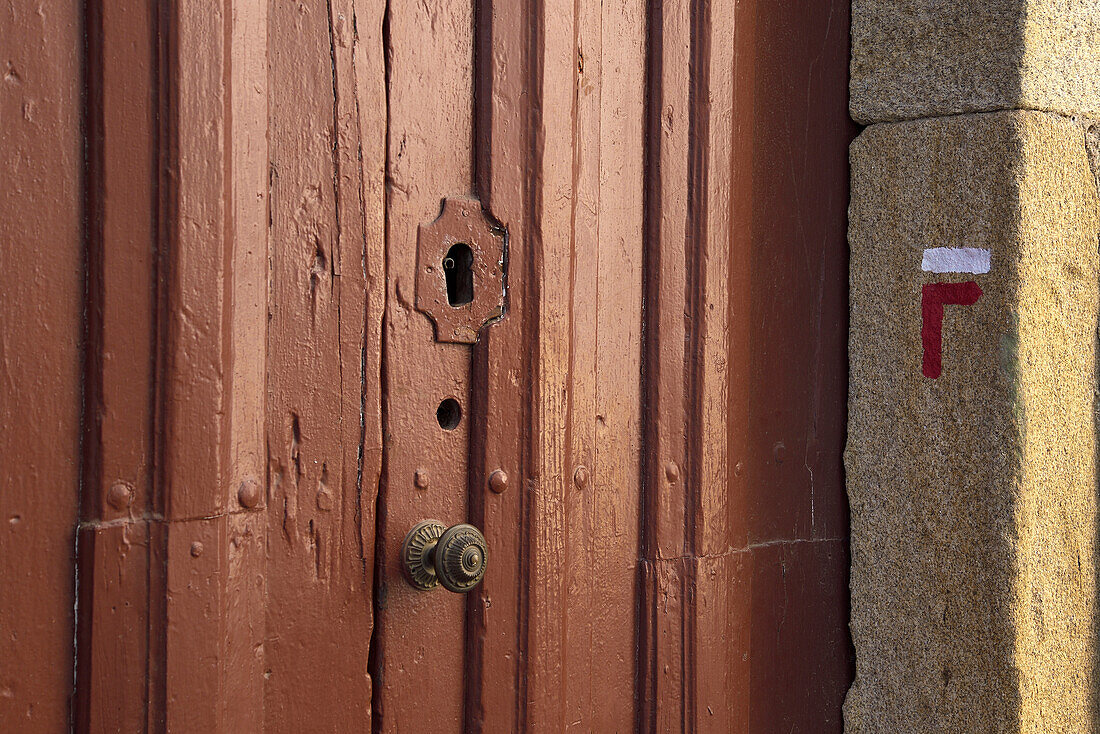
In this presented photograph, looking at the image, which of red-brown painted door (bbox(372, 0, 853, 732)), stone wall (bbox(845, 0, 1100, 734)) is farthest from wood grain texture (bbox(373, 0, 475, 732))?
stone wall (bbox(845, 0, 1100, 734))

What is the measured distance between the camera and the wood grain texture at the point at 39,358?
2.91 ft

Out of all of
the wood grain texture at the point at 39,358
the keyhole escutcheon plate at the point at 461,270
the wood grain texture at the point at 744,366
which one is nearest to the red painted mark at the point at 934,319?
the wood grain texture at the point at 744,366

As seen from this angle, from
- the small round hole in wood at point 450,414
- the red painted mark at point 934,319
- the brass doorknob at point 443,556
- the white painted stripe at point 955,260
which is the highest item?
the white painted stripe at point 955,260

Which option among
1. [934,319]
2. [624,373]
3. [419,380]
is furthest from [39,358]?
[934,319]

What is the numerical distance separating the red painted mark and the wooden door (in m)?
0.16

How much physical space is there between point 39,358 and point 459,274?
507 millimetres

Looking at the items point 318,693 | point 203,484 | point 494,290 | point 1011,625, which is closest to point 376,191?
point 494,290

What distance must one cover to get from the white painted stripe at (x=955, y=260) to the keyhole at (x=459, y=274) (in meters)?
0.77

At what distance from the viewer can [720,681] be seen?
1.45 m

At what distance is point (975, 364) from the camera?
4.76 feet

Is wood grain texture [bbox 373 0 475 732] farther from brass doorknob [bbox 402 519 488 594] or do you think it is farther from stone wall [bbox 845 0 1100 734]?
stone wall [bbox 845 0 1100 734]

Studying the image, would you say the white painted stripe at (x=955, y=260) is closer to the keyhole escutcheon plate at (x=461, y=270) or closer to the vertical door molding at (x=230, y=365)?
the keyhole escutcheon plate at (x=461, y=270)

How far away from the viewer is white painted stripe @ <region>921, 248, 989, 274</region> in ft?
4.73

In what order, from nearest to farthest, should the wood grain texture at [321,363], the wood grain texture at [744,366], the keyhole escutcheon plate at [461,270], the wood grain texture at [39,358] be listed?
the wood grain texture at [39,358] < the wood grain texture at [321,363] < the keyhole escutcheon plate at [461,270] < the wood grain texture at [744,366]
